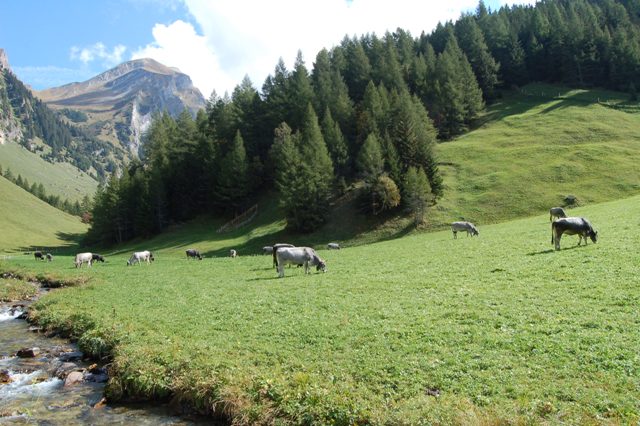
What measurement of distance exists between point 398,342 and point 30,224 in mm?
164756

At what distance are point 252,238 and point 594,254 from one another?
185 ft

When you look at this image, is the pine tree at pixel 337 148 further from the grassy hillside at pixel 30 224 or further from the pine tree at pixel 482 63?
the grassy hillside at pixel 30 224

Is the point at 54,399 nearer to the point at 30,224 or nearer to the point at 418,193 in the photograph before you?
the point at 418,193

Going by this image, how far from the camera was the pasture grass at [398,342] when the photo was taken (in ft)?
36.0

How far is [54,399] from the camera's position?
1480 cm

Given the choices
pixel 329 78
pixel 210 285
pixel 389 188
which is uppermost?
pixel 329 78

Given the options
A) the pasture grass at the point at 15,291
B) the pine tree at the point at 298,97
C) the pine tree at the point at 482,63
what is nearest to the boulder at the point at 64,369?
the pasture grass at the point at 15,291

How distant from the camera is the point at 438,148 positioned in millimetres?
96812

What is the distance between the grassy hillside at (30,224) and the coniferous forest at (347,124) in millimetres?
24380

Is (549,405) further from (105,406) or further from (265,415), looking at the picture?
(105,406)

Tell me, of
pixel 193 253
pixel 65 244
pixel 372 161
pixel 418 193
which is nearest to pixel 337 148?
pixel 372 161

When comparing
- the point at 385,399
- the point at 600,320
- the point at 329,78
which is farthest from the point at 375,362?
the point at 329,78

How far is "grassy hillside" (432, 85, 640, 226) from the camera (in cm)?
6825

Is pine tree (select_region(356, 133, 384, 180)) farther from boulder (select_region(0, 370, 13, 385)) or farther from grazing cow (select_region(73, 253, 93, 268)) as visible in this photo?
boulder (select_region(0, 370, 13, 385))
